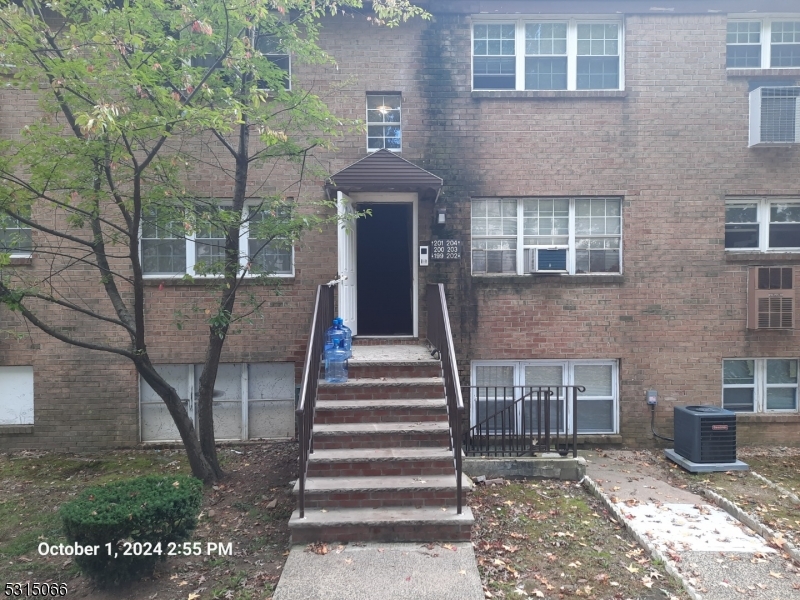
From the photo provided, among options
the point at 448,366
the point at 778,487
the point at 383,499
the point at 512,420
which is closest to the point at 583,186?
the point at 512,420

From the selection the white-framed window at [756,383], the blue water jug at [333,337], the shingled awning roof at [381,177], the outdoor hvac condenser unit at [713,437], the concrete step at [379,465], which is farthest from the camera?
the white-framed window at [756,383]

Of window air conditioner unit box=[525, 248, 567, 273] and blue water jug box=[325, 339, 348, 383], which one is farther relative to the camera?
window air conditioner unit box=[525, 248, 567, 273]

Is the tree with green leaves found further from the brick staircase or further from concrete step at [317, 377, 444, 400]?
the brick staircase

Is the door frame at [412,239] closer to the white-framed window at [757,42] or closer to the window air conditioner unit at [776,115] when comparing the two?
the window air conditioner unit at [776,115]

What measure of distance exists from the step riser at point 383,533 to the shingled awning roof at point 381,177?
162 inches

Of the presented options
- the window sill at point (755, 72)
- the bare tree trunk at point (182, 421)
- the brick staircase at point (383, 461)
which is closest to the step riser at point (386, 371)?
the brick staircase at point (383, 461)

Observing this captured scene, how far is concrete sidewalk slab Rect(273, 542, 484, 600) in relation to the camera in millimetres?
3834

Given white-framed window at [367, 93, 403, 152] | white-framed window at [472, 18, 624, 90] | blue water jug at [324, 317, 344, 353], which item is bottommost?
blue water jug at [324, 317, 344, 353]

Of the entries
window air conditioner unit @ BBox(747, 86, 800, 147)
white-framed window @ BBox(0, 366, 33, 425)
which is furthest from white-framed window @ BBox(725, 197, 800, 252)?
white-framed window @ BBox(0, 366, 33, 425)

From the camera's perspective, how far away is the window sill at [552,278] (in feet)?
25.5

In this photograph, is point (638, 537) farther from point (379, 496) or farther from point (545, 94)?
point (545, 94)

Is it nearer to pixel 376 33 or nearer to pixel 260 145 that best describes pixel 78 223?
pixel 260 145

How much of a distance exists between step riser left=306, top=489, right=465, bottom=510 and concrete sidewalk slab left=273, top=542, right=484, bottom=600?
0.39m

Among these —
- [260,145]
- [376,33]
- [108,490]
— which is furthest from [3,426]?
[376,33]
